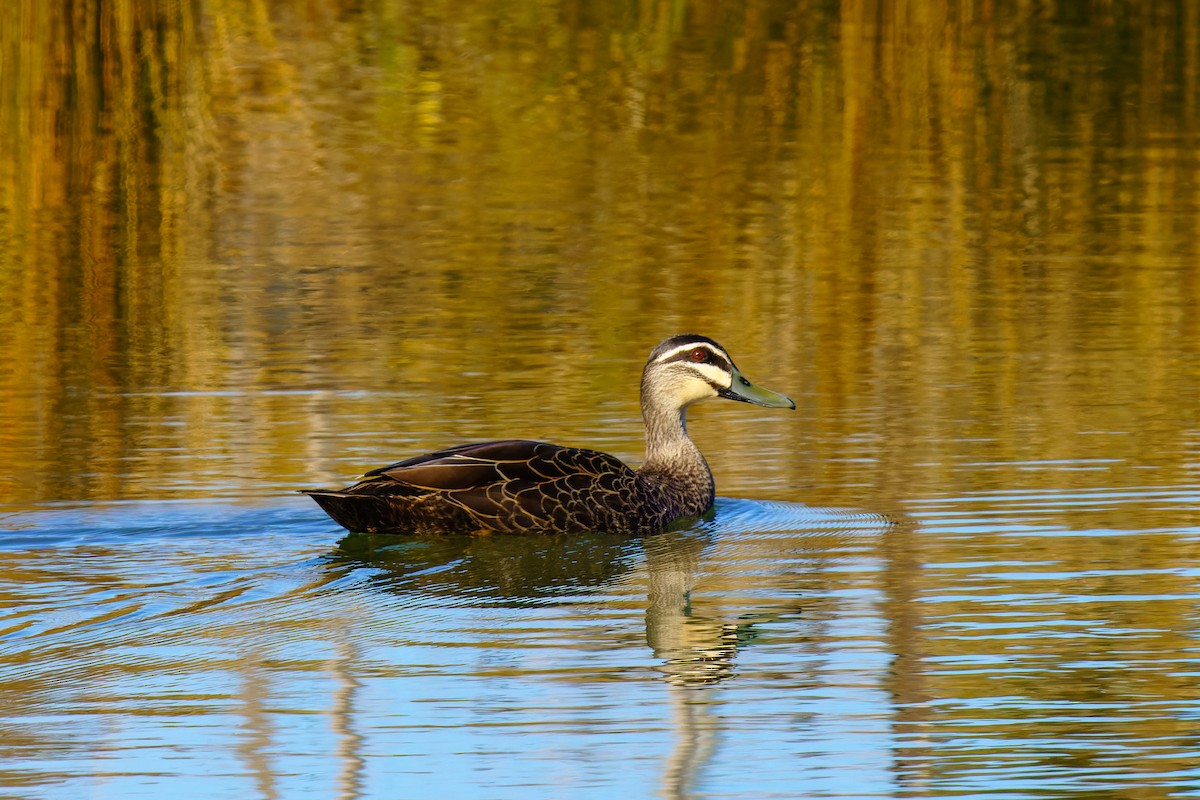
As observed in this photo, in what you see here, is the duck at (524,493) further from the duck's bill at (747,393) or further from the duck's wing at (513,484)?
the duck's bill at (747,393)

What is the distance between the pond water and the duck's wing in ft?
0.60

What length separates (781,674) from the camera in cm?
765

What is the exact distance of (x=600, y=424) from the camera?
12.4 metres

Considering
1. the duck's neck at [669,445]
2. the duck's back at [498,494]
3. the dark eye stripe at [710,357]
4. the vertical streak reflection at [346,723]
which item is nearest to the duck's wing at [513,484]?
the duck's back at [498,494]

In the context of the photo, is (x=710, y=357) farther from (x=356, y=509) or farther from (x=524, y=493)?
(x=356, y=509)

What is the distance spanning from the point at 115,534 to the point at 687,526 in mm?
2861

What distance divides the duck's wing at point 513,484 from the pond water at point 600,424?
0.18m

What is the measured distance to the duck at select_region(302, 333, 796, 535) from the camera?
32.1ft

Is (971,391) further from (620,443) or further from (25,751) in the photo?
(25,751)

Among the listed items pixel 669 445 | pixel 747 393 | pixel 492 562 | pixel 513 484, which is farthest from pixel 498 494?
pixel 747 393

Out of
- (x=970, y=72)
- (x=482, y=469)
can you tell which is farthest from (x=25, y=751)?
(x=970, y=72)

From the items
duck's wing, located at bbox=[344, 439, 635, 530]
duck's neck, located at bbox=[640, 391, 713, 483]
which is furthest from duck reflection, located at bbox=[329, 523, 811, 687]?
duck's neck, located at bbox=[640, 391, 713, 483]

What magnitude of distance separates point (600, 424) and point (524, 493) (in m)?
2.35

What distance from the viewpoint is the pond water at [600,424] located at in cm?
700
